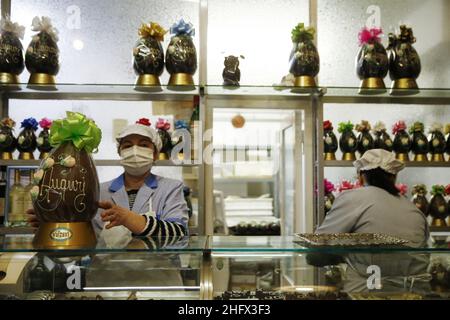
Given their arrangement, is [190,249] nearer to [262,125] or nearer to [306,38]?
[306,38]

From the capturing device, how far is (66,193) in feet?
3.31

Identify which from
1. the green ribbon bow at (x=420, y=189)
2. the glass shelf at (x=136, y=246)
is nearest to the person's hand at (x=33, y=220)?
the glass shelf at (x=136, y=246)

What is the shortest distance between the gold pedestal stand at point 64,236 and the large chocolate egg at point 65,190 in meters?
0.01

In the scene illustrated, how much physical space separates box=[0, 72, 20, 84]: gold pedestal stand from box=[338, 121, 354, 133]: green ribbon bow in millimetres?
1943

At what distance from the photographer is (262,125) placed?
4.15m

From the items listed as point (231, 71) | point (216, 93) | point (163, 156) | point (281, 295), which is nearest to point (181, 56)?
point (231, 71)

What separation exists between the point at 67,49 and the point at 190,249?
96.1 inches

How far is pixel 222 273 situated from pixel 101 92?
2.00 m

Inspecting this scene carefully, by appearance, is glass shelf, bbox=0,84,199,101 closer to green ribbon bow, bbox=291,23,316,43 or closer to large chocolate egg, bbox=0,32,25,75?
large chocolate egg, bbox=0,32,25,75

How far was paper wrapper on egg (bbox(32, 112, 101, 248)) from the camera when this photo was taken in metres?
1.00

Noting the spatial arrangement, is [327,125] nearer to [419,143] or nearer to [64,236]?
[419,143]

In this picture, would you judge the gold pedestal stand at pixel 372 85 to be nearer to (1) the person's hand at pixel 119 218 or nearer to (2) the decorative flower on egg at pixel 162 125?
(2) the decorative flower on egg at pixel 162 125

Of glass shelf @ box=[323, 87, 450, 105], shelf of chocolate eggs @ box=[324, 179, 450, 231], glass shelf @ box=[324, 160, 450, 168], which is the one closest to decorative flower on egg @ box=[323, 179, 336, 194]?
shelf of chocolate eggs @ box=[324, 179, 450, 231]

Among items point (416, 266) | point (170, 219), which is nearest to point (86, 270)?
point (170, 219)
